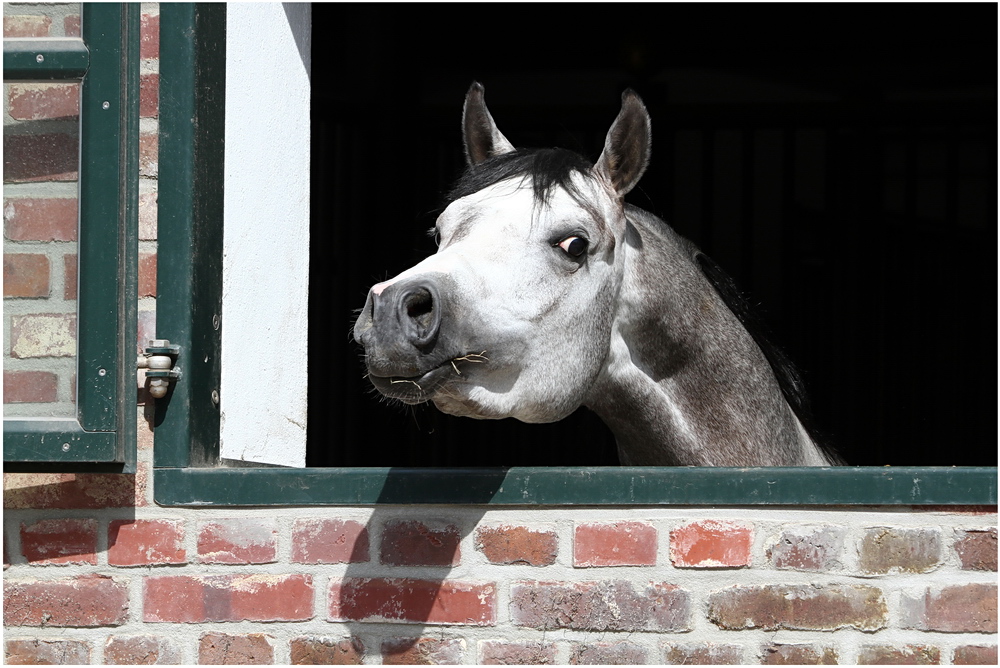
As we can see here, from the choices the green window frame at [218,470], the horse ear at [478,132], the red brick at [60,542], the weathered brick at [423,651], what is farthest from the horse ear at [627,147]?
the red brick at [60,542]

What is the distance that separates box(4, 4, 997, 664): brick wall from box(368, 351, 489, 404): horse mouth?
259 mm

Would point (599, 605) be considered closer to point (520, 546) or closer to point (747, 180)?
point (520, 546)

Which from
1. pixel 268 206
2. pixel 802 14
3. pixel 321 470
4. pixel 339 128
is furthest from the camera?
pixel 339 128

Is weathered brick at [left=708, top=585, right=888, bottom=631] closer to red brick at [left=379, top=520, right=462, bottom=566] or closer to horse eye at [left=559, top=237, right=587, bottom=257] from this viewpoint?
red brick at [left=379, top=520, right=462, bottom=566]

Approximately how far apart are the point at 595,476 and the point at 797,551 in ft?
1.31

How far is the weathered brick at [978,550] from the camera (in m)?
2.00

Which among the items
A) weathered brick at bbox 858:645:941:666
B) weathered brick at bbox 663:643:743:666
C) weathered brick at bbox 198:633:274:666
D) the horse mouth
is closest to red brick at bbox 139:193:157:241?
the horse mouth

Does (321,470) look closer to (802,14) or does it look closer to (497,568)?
(497,568)

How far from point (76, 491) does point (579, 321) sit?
1077mm

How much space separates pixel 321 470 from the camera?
2129 mm

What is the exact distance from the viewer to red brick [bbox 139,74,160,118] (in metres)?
2.22

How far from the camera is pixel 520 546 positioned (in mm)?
2070

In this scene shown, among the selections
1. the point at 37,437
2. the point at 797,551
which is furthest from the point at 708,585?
the point at 37,437

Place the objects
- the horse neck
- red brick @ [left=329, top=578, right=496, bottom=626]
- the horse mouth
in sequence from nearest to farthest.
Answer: the horse mouth
red brick @ [left=329, top=578, right=496, bottom=626]
the horse neck
